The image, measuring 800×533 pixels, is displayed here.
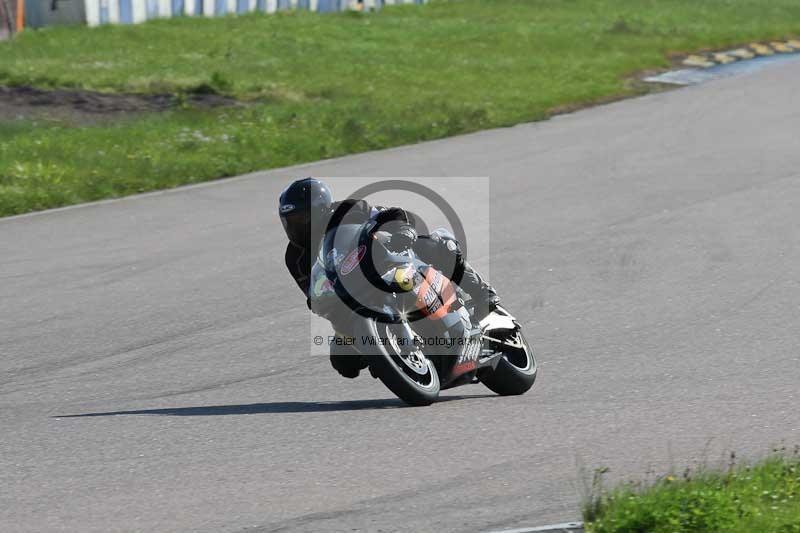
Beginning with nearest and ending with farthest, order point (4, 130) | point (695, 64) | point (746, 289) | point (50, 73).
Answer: point (746, 289) → point (4, 130) → point (50, 73) → point (695, 64)

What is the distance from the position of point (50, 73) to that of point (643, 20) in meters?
14.7

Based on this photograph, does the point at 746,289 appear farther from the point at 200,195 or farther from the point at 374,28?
the point at 374,28

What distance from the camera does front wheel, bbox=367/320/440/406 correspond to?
291 inches

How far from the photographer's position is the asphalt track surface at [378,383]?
250 inches

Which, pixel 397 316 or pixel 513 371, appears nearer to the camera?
pixel 397 316

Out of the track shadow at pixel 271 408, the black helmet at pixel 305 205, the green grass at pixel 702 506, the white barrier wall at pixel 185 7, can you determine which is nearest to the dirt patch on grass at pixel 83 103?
the white barrier wall at pixel 185 7

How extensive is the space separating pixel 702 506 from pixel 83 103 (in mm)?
15941

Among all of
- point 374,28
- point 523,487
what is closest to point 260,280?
point 523,487

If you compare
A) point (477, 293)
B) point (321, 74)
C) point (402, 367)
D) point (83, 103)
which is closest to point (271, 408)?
point (402, 367)

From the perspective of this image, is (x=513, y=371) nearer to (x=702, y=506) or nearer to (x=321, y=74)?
(x=702, y=506)

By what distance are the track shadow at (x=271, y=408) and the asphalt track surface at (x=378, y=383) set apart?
32 millimetres

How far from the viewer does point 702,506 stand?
5.38m

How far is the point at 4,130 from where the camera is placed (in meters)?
17.9

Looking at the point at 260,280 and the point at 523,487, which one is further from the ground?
the point at 523,487
